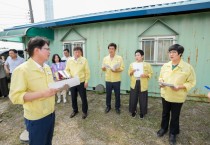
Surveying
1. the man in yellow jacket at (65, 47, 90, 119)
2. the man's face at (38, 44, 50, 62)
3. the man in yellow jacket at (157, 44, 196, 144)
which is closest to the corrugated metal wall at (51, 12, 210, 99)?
the man in yellow jacket at (65, 47, 90, 119)

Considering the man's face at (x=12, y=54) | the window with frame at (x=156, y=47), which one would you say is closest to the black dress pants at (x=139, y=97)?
the window with frame at (x=156, y=47)

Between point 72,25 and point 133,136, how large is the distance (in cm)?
501

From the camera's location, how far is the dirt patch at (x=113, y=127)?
9.18 feet

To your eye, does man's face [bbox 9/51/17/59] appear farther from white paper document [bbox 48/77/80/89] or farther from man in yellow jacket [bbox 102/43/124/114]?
white paper document [bbox 48/77/80/89]

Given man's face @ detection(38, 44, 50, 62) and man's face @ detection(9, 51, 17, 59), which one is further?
man's face @ detection(9, 51, 17, 59)

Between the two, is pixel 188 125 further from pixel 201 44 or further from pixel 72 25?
pixel 72 25

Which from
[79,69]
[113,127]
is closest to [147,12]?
[79,69]

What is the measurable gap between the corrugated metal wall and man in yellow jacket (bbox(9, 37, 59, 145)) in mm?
4000

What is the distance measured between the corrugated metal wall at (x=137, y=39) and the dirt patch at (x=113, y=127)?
112 centimetres

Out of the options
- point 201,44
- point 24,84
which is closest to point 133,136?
point 24,84

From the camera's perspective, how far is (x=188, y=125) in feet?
10.8

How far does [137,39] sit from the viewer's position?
5.12m

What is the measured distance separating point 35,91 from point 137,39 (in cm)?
425

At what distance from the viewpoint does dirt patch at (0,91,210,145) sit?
2797 mm
